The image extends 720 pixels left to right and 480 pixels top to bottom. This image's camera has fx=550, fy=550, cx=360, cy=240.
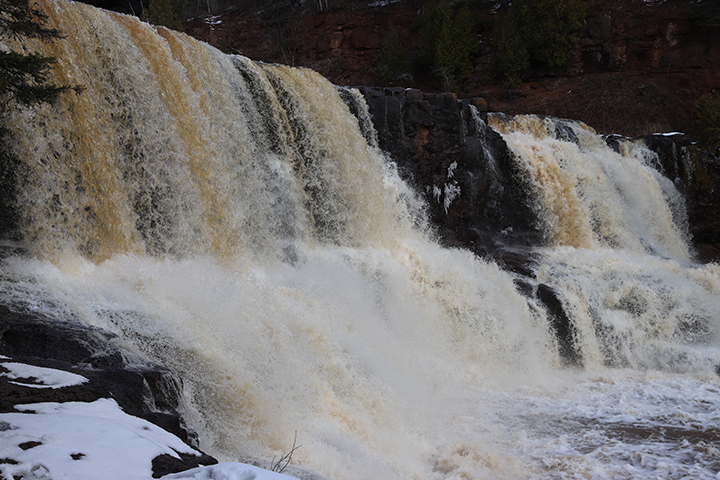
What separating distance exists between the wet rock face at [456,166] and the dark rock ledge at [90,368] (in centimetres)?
977

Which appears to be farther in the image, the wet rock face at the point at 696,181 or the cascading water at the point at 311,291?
the wet rock face at the point at 696,181

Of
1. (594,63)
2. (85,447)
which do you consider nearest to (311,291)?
(85,447)

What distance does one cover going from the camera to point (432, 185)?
13938mm

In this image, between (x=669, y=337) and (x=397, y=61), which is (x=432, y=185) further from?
(x=397, y=61)

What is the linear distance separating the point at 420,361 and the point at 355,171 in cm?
502

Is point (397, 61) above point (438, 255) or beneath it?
above

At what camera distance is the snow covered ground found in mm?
2531

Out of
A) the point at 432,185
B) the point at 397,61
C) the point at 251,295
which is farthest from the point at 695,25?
the point at 251,295

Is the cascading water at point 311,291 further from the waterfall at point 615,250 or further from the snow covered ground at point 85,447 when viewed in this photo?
the snow covered ground at point 85,447

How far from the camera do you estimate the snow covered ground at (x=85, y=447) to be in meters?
2.53

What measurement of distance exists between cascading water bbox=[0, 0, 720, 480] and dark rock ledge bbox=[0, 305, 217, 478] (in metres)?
0.37

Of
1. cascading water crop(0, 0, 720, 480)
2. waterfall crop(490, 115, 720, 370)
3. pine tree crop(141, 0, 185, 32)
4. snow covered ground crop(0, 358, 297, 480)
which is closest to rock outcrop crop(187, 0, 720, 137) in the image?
pine tree crop(141, 0, 185, 32)

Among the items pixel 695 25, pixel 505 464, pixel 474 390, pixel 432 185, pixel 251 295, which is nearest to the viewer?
pixel 505 464

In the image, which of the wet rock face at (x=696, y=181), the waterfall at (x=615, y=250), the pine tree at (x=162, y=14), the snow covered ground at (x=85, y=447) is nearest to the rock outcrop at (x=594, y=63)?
the pine tree at (x=162, y=14)
